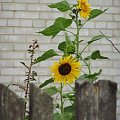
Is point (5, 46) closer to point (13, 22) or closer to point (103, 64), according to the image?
point (13, 22)

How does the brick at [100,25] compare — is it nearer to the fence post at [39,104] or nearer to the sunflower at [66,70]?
the sunflower at [66,70]

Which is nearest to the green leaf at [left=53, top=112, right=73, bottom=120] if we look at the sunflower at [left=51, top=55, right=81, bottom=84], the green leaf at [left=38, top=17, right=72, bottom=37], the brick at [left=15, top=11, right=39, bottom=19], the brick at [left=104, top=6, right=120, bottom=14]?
the sunflower at [left=51, top=55, right=81, bottom=84]

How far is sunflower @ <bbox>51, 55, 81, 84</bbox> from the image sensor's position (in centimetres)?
161

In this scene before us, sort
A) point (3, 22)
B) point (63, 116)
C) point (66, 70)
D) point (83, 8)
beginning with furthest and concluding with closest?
1. point (3, 22)
2. point (83, 8)
3. point (66, 70)
4. point (63, 116)

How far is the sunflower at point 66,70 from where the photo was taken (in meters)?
1.61

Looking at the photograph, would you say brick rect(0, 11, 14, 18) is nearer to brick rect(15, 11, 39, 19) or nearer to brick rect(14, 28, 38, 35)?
brick rect(15, 11, 39, 19)

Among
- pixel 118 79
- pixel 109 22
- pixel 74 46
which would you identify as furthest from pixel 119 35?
pixel 74 46

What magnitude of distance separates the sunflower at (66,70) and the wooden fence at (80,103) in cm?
26

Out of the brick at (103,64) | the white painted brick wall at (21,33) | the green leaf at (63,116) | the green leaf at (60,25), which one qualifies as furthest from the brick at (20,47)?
the green leaf at (63,116)

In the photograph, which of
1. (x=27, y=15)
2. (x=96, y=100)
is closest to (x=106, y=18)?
(x=27, y=15)

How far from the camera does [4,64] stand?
13.9ft

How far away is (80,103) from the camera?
4.39 ft

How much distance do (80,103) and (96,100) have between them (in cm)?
6

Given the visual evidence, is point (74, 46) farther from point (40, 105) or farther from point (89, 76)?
point (40, 105)
